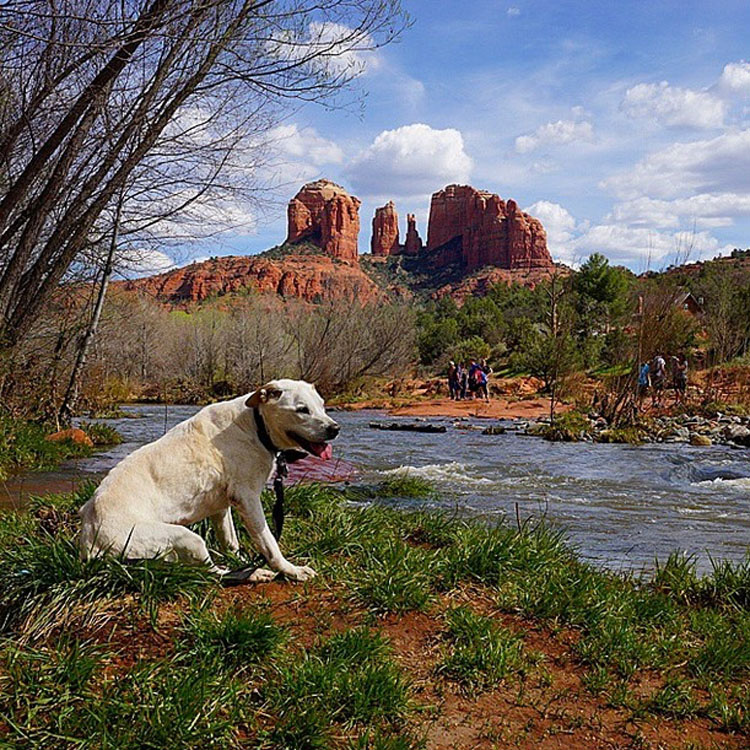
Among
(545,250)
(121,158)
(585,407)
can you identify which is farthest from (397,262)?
(121,158)

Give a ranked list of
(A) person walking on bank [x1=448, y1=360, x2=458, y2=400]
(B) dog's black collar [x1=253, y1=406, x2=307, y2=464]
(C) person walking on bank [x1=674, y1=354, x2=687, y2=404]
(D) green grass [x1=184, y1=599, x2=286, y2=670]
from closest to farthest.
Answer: (D) green grass [x1=184, y1=599, x2=286, y2=670], (B) dog's black collar [x1=253, y1=406, x2=307, y2=464], (C) person walking on bank [x1=674, y1=354, x2=687, y2=404], (A) person walking on bank [x1=448, y1=360, x2=458, y2=400]

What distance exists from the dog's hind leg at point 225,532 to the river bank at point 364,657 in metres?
0.41

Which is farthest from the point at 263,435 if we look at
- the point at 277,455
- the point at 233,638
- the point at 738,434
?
the point at 738,434

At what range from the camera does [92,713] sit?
8.70ft

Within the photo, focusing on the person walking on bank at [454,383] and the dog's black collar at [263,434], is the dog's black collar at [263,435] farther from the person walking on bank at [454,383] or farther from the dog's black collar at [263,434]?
the person walking on bank at [454,383]

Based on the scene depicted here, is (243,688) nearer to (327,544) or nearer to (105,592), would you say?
(105,592)

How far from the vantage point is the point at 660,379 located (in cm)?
2483

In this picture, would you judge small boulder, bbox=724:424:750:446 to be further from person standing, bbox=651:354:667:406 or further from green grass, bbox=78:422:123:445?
green grass, bbox=78:422:123:445

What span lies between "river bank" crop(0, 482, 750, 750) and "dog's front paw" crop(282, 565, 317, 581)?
7cm

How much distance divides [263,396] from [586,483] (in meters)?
9.88

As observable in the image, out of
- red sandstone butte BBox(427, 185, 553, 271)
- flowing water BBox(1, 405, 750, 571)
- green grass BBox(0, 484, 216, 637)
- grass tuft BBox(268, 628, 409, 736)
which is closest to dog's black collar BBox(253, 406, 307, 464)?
green grass BBox(0, 484, 216, 637)

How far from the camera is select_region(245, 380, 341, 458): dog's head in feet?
12.5

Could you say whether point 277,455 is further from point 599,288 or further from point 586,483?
point 599,288

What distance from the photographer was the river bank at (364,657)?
2.78 meters
